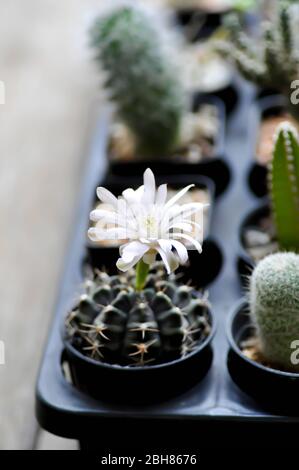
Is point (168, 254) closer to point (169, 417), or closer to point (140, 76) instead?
point (169, 417)

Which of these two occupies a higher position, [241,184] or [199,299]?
[241,184]

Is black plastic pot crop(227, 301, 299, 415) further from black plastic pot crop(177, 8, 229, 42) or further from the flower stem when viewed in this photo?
black plastic pot crop(177, 8, 229, 42)

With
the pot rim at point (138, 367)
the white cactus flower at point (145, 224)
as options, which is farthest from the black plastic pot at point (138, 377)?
the white cactus flower at point (145, 224)

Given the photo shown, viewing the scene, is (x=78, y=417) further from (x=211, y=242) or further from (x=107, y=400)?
(x=211, y=242)

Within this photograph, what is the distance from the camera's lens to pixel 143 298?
2.86 feet

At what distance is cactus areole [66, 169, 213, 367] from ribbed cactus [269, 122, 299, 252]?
0.47ft

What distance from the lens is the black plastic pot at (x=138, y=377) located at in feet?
2.82

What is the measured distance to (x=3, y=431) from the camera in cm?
102

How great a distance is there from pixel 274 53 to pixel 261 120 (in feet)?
0.98

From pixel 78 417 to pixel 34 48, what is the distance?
3.79 ft

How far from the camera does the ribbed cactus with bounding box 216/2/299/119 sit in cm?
102

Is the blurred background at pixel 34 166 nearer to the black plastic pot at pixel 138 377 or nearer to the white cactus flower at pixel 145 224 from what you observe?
the black plastic pot at pixel 138 377

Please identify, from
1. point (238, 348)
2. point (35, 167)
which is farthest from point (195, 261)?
point (35, 167)
